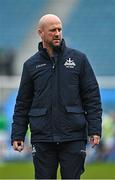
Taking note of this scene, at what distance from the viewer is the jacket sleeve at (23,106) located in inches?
241

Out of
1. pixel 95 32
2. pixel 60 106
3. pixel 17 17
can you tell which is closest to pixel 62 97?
pixel 60 106

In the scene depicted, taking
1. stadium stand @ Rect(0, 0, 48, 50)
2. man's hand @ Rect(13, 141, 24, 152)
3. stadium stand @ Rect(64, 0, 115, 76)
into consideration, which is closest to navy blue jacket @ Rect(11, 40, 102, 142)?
man's hand @ Rect(13, 141, 24, 152)

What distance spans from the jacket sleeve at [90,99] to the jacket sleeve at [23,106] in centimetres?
43

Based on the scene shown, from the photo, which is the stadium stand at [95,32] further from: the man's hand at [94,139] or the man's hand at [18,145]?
the man's hand at [94,139]

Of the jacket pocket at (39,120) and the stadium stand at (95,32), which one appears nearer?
the jacket pocket at (39,120)

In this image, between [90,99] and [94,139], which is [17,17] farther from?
[94,139]

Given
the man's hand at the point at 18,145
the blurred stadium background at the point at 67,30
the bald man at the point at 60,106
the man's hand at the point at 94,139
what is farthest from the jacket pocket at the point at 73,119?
the blurred stadium background at the point at 67,30

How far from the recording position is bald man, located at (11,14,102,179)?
5.98m

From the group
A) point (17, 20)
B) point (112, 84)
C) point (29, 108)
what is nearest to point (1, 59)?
point (17, 20)

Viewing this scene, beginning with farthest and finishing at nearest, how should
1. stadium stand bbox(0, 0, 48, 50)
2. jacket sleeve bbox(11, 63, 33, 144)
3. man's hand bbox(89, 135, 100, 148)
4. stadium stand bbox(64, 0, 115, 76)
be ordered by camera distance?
1. stadium stand bbox(0, 0, 48, 50)
2. stadium stand bbox(64, 0, 115, 76)
3. jacket sleeve bbox(11, 63, 33, 144)
4. man's hand bbox(89, 135, 100, 148)

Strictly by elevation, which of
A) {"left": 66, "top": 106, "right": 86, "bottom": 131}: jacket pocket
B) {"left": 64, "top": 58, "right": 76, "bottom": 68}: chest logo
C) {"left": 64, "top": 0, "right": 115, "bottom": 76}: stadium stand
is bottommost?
{"left": 66, "top": 106, "right": 86, "bottom": 131}: jacket pocket

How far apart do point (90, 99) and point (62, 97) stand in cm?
22

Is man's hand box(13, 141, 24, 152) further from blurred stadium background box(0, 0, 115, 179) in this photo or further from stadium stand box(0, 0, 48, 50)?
stadium stand box(0, 0, 48, 50)

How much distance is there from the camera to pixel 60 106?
236 inches
